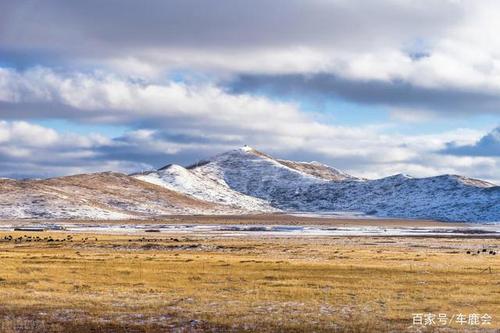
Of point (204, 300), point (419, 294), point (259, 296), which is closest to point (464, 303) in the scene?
point (419, 294)

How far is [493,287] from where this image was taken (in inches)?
1865

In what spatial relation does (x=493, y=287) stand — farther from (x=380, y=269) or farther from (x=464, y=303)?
(x=380, y=269)

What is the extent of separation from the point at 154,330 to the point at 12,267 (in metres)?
30.9

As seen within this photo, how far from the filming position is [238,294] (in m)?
43.4

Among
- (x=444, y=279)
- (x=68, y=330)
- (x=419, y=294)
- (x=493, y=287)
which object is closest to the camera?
(x=68, y=330)

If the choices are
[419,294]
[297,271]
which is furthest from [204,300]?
[297,271]

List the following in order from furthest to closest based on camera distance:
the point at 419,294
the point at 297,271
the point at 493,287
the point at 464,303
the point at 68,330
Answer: the point at 297,271, the point at 493,287, the point at 419,294, the point at 464,303, the point at 68,330

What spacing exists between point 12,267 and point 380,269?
3104cm

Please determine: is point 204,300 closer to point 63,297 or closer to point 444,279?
point 63,297

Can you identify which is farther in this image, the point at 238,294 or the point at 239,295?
the point at 238,294

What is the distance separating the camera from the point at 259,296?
42.4 m

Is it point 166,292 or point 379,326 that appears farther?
point 166,292

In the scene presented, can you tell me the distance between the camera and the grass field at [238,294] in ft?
109

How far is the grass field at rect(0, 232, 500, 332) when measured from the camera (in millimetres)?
33219
